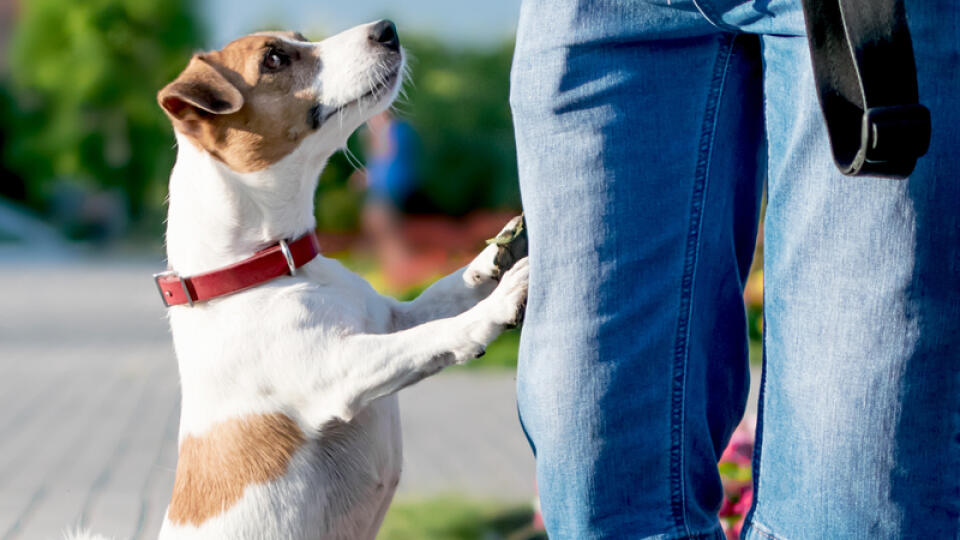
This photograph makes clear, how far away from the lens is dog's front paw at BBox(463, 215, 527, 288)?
2430 mm

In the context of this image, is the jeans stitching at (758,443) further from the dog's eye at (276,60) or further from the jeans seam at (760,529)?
the dog's eye at (276,60)

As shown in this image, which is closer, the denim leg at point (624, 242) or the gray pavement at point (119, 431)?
the denim leg at point (624, 242)

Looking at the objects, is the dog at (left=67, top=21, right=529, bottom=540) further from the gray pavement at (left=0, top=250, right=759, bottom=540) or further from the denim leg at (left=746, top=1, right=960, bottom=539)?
the gray pavement at (left=0, top=250, right=759, bottom=540)

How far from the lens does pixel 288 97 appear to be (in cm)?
265

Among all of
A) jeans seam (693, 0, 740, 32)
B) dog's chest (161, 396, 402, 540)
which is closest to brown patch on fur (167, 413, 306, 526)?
dog's chest (161, 396, 402, 540)

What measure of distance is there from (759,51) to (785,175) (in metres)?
0.33

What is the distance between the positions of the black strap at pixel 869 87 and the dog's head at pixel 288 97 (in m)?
1.40

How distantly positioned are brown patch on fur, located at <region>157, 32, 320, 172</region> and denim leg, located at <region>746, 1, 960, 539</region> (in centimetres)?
141

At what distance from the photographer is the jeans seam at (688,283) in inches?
69.8

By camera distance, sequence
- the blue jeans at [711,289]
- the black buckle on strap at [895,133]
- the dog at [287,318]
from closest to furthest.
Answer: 1. the black buckle on strap at [895,133]
2. the blue jeans at [711,289]
3. the dog at [287,318]

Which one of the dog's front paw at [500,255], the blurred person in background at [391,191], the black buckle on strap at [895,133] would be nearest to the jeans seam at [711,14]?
the black buckle on strap at [895,133]

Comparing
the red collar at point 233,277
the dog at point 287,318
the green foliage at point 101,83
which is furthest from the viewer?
the green foliage at point 101,83

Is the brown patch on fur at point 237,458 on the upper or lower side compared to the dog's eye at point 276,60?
lower

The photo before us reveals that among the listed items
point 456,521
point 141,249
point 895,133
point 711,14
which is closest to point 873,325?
point 895,133
